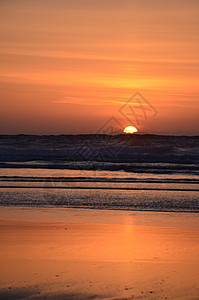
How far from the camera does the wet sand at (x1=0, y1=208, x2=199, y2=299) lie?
19.9 ft

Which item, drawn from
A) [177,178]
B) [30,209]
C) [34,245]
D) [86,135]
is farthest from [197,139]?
[34,245]

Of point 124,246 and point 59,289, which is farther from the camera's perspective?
point 124,246

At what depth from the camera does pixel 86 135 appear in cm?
7550

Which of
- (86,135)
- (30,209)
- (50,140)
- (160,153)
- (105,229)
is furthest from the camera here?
(86,135)

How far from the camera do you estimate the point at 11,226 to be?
10570 mm

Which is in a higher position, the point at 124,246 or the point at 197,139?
the point at 197,139

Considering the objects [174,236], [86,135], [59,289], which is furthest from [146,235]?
[86,135]

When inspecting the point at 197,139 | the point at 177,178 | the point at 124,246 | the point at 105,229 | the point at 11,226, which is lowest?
the point at 124,246

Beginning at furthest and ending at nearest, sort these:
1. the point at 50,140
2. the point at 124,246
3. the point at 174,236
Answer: the point at 50,140, the point at 174,236, the point at 124,246

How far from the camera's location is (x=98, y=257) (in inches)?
305

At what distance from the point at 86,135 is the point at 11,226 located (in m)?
65.1

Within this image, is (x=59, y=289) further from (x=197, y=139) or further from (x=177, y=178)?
(x=197, y=139)

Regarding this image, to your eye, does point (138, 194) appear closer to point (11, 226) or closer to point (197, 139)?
point (11, 226)

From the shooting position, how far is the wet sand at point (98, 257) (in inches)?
238
